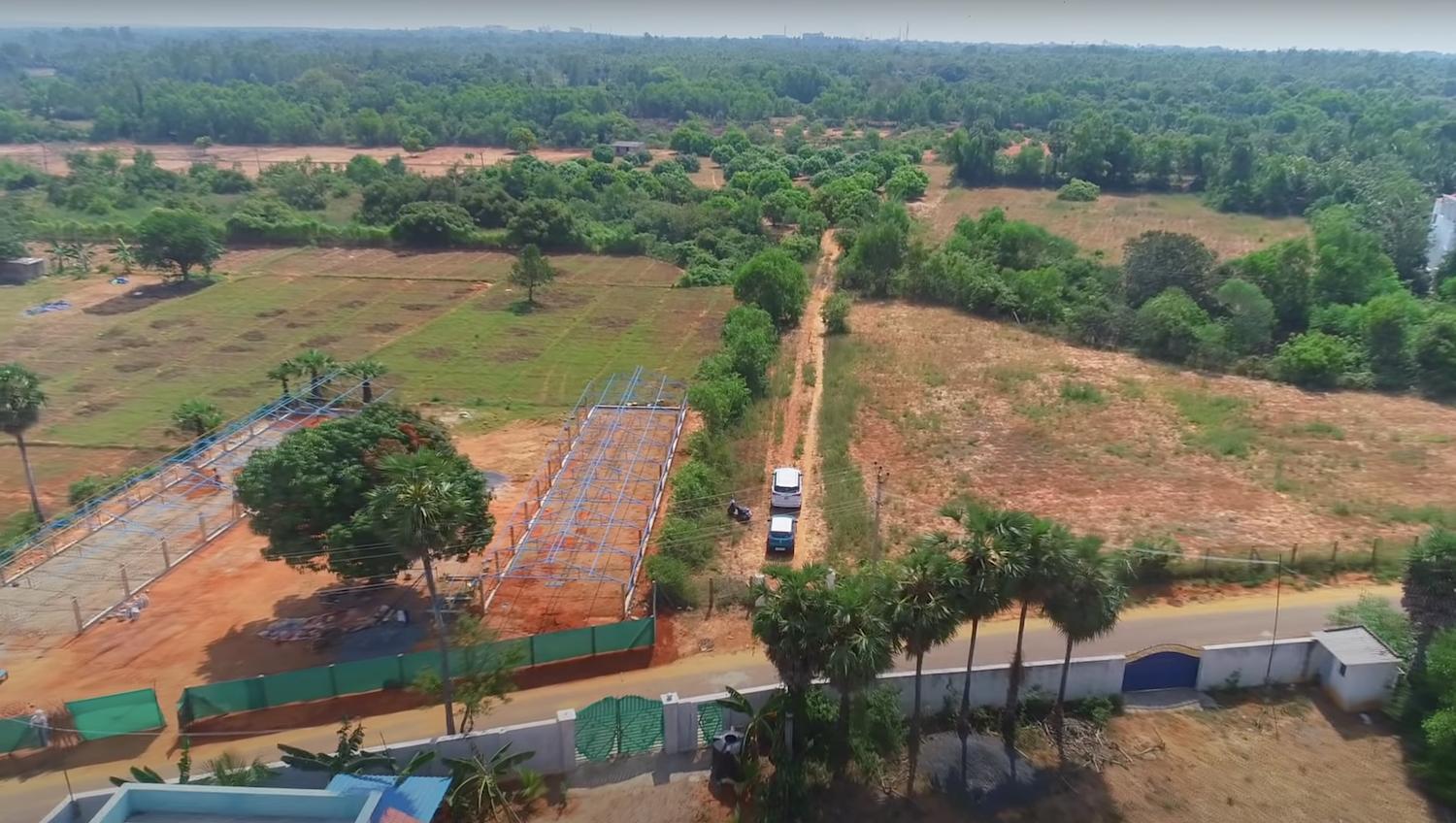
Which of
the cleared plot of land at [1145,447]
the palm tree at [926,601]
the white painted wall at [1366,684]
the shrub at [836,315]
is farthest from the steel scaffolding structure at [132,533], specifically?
the white painted wall at [1366,684]

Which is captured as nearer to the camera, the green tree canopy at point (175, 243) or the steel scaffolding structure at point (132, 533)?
the steel scaffolding structure at point (132, 533)

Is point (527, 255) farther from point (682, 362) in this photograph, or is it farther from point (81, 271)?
point (81, 271)

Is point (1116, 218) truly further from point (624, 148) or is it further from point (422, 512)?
point (422, 512)

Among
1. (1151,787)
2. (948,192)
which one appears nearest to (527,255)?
(1151,787)

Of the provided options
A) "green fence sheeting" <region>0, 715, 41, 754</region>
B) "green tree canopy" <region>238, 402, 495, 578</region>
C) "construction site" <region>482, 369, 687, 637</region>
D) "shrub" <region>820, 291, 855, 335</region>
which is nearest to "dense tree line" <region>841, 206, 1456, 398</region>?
"shrub" <region>820, 291, 855, 335</region>

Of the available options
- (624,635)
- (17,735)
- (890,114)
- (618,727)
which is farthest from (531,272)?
(890,114)

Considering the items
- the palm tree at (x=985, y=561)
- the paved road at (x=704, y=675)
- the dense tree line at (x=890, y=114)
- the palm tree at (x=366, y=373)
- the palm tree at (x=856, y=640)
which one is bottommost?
the paved road at (x=704, y=675)

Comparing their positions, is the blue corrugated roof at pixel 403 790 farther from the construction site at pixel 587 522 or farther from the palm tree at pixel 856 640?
the construction site at pixel 587 522
